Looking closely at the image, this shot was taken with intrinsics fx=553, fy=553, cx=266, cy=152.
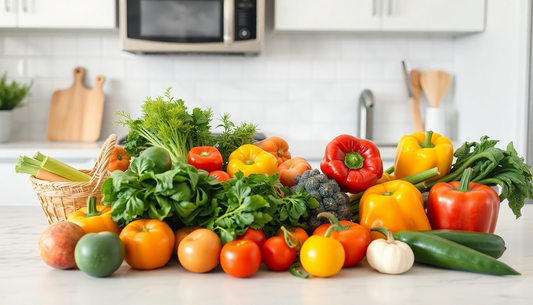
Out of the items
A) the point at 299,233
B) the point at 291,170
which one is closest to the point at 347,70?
the point at 291,170

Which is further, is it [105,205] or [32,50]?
[32,50]

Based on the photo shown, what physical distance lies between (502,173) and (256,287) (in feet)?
2.56

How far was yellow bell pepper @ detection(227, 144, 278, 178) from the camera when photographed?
139cm

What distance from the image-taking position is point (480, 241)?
1.25 m

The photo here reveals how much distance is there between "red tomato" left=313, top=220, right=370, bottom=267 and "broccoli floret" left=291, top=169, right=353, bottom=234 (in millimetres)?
67

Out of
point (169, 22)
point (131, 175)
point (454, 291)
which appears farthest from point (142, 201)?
point (169, 22)

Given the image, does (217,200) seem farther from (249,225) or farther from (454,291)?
(454,291)

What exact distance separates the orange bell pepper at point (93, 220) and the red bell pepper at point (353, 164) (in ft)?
1.74

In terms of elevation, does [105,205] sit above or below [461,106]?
below

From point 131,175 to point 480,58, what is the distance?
279cm

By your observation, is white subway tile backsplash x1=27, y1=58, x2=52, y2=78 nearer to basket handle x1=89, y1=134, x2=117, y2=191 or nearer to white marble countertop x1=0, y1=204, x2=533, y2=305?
basket handle x1=89, y1=134, x2=117, y2=191

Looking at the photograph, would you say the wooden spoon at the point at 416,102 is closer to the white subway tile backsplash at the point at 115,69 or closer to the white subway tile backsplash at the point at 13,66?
the white subway tile backsplash at the point at 115,69

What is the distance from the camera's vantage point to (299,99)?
3725mm

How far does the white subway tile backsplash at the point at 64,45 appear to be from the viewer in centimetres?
360
